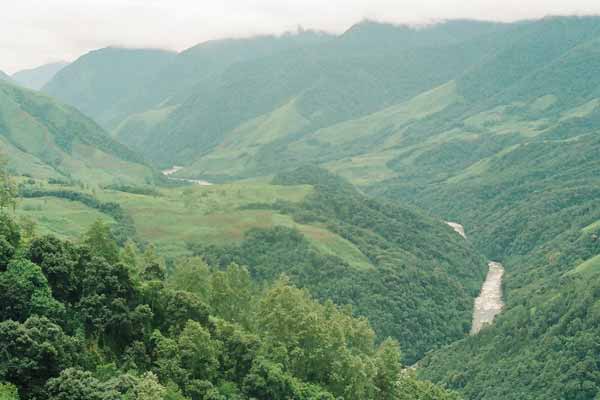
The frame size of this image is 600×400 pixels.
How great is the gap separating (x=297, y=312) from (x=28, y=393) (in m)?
45.7

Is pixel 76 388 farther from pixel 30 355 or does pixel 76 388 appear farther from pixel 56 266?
pixel 56 266

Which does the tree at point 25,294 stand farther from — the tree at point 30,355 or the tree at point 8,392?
the tree at point 8,392

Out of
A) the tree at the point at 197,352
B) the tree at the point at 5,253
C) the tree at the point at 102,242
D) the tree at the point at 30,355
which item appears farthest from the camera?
the tree at the point at 102,242

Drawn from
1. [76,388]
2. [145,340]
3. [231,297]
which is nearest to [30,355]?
[76,388]

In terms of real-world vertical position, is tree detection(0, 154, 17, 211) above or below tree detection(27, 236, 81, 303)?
above

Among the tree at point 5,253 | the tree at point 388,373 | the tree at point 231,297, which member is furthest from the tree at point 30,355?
the tree at point 388,373

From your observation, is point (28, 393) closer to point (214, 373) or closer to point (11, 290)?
point (11, 290)

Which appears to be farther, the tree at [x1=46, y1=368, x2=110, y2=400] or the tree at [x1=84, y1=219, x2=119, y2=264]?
the tree at [x1=84, y1=219, x2=119, y2=264]

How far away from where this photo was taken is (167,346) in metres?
77.2

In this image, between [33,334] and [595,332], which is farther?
[595,332]

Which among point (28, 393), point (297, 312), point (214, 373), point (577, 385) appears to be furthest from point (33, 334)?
point (577, 385)

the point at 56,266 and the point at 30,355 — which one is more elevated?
the point at 56,266

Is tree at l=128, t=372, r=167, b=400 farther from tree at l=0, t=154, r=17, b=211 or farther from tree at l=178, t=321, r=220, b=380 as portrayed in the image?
tree at l=0, t=154, r=17, b=211

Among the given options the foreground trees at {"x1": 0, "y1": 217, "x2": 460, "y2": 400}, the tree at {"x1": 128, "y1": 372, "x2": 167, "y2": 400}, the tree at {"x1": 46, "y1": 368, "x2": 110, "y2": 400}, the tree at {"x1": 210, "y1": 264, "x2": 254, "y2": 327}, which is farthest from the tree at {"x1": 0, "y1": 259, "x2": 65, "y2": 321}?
the tree at {"x1": 210, "y1": 264, "x2": 254, "y2": 327}
